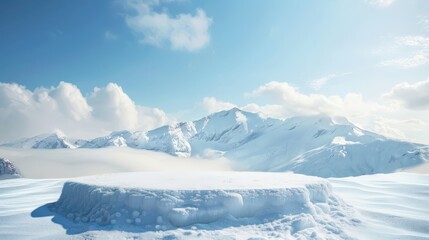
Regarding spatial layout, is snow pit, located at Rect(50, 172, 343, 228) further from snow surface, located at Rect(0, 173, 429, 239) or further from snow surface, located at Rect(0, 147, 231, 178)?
snow surface, located at Rect(0, 147, 231, 178)

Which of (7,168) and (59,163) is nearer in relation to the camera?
(7,168)

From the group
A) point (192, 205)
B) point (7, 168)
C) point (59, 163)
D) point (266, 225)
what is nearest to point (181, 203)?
point (192, 205)

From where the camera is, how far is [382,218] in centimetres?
1404

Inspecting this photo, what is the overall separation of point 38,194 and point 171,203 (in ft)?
37.9

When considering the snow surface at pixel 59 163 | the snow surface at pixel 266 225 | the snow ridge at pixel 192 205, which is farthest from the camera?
the snow surface at pixel 59 163

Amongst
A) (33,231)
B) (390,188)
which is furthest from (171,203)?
(390,188)

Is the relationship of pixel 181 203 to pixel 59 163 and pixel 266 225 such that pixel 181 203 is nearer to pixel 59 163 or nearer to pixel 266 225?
pixel 266 225

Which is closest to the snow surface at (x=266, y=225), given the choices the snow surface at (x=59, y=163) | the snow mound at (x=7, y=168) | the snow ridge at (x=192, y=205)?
the snow ridge at (x=192, y=205)

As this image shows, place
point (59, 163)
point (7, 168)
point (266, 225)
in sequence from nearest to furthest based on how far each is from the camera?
point (266, 225) < point (7, 168) < point (59, 163)

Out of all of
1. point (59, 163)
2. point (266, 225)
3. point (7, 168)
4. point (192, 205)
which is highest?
point (59, 163)

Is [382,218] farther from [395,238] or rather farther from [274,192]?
[274,192]

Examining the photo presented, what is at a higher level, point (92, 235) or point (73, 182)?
point (73, 182)

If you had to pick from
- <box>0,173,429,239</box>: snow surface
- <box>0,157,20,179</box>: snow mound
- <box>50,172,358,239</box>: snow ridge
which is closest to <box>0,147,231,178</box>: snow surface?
<box>0,157,20,179</box>: snow mound

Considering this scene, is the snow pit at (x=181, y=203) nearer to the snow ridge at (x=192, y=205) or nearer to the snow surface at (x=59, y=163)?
the snow ridge at (x=192, y=205)
